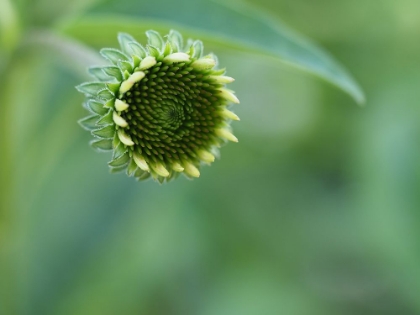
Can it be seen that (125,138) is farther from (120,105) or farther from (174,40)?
(174,40)

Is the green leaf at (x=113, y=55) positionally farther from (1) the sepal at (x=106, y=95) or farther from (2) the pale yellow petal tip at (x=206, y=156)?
(2) the pale yellow petal tip at (x=206, y=156)

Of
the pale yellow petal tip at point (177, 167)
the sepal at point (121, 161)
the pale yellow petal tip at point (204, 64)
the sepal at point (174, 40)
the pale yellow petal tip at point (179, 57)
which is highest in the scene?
the sepal at point (174, 40)

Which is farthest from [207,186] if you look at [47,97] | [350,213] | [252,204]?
[47,97]

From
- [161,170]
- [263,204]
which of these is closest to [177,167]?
[161,170]

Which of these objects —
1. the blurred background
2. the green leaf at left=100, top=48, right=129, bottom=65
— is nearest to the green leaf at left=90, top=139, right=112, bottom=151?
the green leaf at left=100, top=48, right=129, bottom=65

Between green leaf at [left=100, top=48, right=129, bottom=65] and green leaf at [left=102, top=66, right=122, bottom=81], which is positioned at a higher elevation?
green leaf at [left=100, top=48, right=129, bottom=65]

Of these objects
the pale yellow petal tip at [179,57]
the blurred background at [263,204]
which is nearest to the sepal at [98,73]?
the pale yellow petal tip at [179,57]

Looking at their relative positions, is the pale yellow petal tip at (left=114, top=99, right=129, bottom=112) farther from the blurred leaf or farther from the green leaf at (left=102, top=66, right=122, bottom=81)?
the blurred leaf
